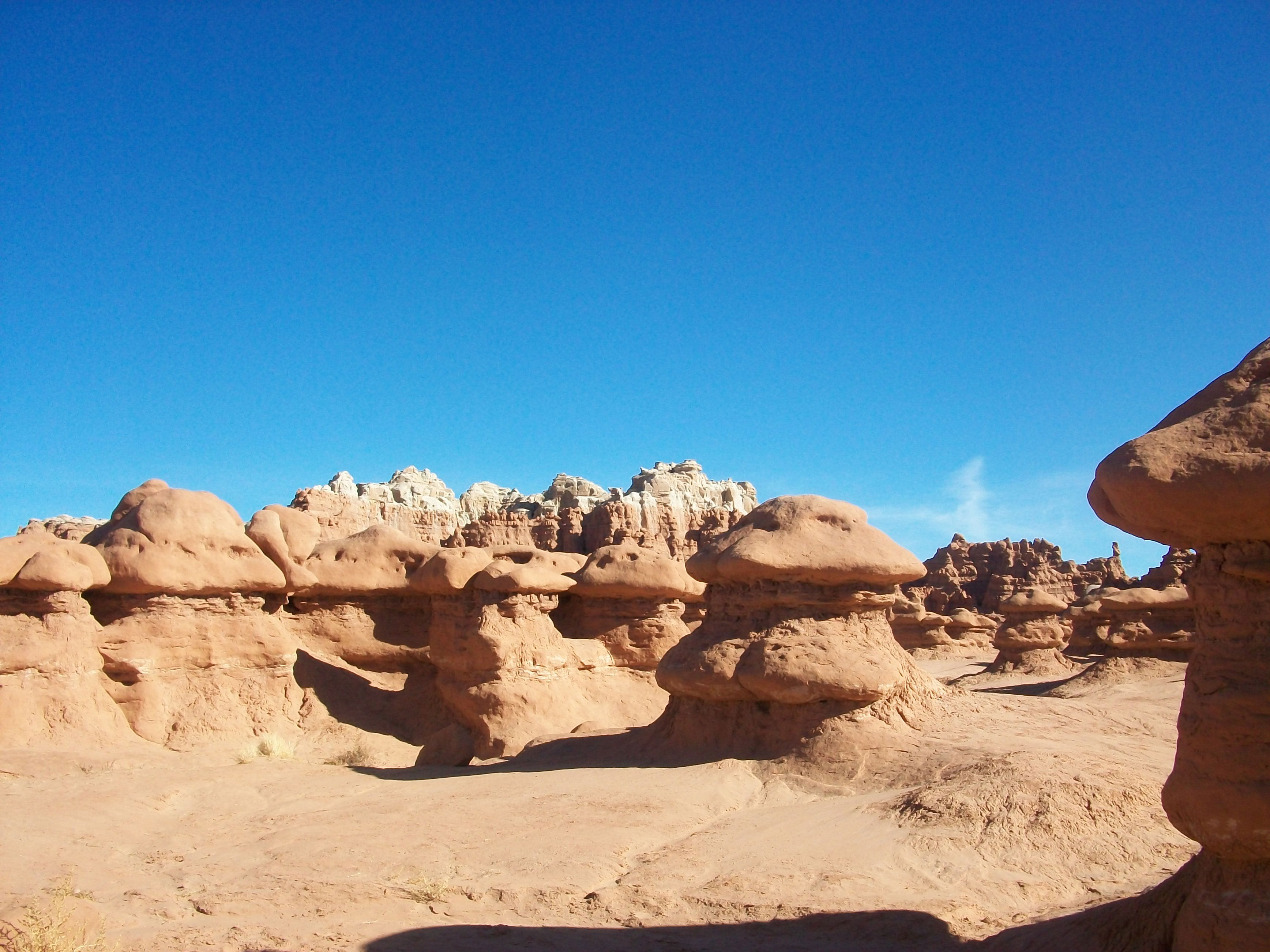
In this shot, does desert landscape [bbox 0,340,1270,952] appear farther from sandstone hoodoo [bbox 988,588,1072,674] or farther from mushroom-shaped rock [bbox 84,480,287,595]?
sandstone hoodoo [bbox 988,588,1072,674]

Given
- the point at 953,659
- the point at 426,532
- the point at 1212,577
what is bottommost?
the point at 953,659

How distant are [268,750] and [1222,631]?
10.2 meters

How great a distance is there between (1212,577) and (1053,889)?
8.59 ft

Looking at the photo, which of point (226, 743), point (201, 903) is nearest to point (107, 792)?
point (226, 743)

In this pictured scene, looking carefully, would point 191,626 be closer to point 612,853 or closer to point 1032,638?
point 612,853

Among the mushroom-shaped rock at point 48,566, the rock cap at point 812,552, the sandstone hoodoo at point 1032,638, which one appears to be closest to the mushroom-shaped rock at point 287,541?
the mushroom-shaped rock at point 48,566

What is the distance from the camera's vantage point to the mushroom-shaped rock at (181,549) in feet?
37.4

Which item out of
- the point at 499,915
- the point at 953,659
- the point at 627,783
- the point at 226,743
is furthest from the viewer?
the point at 953,659

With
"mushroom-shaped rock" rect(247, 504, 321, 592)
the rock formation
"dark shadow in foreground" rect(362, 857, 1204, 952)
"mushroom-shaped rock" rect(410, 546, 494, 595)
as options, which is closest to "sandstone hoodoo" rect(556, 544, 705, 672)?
"mushroom-shaped rock" rect(410, 546, 494, 595)

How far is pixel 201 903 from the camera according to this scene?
548cm

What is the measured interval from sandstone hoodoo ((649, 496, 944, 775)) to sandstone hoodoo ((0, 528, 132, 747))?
21.0ft

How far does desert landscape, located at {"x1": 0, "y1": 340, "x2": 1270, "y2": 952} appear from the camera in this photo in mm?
3994

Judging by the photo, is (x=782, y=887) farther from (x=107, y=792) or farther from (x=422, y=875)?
(x=107, y=792)

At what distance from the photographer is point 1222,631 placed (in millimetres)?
3885
